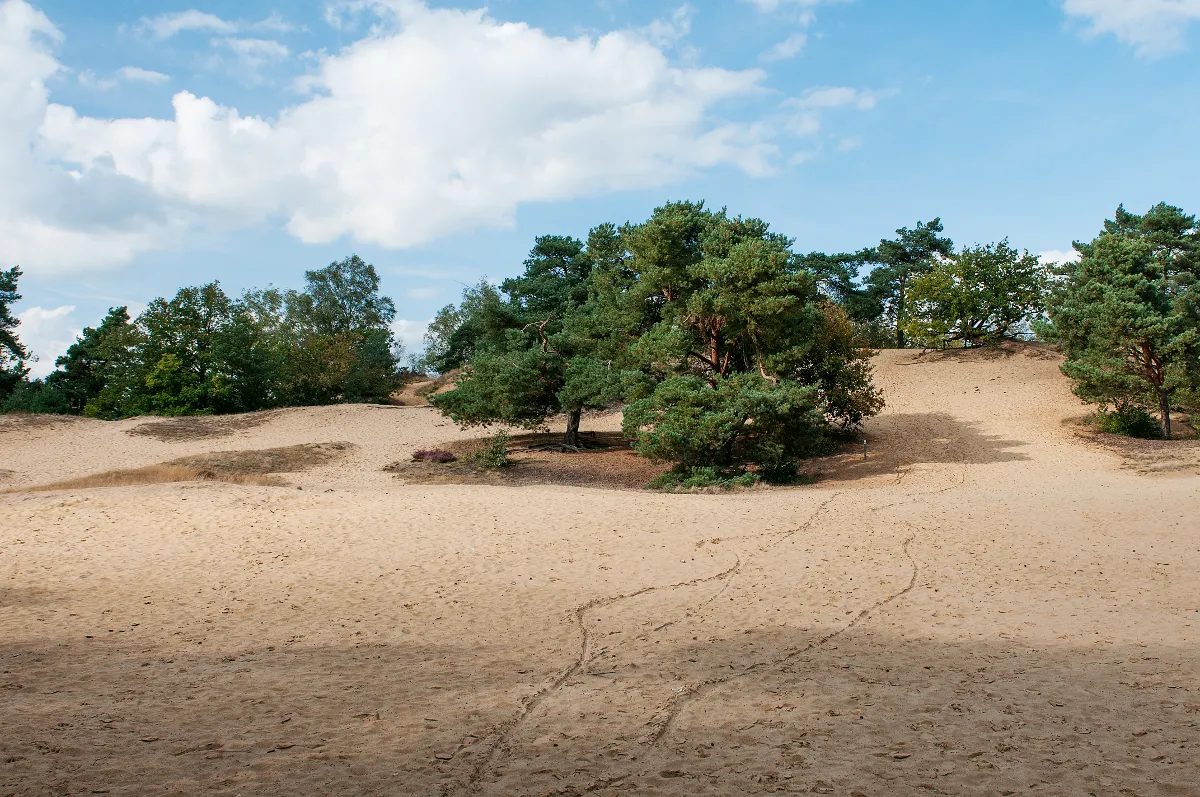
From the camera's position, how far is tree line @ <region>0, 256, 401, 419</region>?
33.8 m

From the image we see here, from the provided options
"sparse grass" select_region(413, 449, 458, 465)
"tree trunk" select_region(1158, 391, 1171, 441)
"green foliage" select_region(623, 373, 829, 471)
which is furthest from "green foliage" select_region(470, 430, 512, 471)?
"tree trunk" select_region(1158, 391, 1171, 441)

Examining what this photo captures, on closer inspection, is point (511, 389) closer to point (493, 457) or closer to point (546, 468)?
point (493, 457)

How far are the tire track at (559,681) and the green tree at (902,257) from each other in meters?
35.0

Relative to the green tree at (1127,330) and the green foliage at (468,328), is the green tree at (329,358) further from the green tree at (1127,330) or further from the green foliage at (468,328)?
the green tree at (1127,330)

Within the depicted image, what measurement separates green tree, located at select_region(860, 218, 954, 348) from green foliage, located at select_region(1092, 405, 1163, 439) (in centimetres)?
1637

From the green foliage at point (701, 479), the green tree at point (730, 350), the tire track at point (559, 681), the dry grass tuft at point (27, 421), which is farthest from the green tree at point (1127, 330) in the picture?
the dry grass tuft at point (27, 421)

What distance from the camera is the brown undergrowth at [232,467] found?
19031mm

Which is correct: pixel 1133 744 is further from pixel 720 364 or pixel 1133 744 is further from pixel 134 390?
pixel 134 390

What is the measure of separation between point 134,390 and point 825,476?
29930 millimetres

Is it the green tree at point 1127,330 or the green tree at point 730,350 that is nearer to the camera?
the green tree at point 730,350

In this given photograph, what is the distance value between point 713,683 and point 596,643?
154cm

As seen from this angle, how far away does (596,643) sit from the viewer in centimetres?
741

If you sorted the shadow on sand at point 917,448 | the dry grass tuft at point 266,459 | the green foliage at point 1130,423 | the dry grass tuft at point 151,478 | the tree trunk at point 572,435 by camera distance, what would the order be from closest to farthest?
the dry grass tuft at point 151,478, the shadow on sand at point 917,448, the dry grass tuft at point 266,459, the green foliage at point 1130,423, the tree trunk at point 572,435

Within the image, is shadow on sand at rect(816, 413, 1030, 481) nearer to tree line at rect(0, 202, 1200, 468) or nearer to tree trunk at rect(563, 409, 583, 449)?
tree line at rect(0, 202, 1200, 468)
